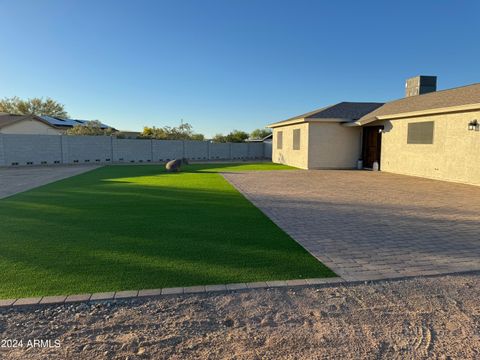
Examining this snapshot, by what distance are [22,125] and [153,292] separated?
33131mm

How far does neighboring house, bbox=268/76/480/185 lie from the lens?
1213 centimetres

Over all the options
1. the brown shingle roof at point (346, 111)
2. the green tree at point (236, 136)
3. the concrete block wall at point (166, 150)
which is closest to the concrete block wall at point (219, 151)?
the concrete block wall at point (166, 150)

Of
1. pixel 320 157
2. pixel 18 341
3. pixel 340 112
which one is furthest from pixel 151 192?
pixel 340 112

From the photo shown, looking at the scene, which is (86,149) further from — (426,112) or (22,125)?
(426,112)

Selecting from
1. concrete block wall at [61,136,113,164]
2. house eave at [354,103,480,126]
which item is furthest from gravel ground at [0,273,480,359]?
concrete block wall at [61,136,113,164]

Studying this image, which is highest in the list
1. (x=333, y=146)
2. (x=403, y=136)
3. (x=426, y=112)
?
(x=426, y=112)

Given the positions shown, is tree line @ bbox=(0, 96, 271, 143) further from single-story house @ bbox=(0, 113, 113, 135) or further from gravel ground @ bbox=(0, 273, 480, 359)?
gravel ground @ bbox=(0, 273, 480, 359)

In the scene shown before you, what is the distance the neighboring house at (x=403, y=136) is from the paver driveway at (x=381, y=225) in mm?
2066

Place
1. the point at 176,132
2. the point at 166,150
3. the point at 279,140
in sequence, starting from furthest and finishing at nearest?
the point at 176,132 → the point at 166,150 → the point at 279,140

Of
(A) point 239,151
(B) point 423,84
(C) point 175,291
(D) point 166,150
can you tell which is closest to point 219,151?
(A) point 239,151

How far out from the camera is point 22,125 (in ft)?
96.5

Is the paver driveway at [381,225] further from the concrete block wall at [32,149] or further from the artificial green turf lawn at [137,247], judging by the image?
the concrete block wall at [32,149]

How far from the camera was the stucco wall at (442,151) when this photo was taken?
11781mm

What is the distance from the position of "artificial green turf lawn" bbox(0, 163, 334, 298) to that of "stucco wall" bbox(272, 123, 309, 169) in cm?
1229
